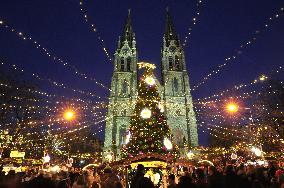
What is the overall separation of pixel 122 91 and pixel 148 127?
2501cm

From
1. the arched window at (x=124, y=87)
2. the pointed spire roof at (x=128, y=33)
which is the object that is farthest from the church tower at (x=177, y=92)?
the arched window at (x=124, y=87)

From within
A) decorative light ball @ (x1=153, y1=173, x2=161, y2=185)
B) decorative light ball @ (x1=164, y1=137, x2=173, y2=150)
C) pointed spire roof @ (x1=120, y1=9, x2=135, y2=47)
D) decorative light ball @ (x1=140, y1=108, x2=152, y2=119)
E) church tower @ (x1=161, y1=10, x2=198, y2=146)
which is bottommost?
decorative light ball @ (x1=153, y1=173, x2=161, y2=185)

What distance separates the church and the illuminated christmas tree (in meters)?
17.0

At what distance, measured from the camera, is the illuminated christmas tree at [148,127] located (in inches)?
715

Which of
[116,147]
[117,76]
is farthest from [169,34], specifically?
[116,147]

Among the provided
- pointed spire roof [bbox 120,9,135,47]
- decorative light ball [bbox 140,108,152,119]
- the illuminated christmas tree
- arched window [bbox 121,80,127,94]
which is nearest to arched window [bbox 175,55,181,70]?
pointed spire roof [bbox 120,9,135,47]

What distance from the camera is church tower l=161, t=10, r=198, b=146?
134 feet

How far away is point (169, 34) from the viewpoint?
168ft

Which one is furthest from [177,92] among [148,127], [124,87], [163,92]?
[148,127]

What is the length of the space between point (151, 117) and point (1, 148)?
1212 centimetres

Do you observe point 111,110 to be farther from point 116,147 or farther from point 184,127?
point 184,127

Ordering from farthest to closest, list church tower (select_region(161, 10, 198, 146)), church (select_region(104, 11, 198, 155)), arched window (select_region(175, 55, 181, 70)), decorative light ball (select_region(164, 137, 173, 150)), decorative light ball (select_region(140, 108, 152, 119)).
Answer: arched window (select_region(175, 55, 181, 70)), church tower (select_region(161, 10, 198, 146)), church (select_region(104, 11, 198, 155)), decorative light ball (select_region(140, 108, 152, 119)), decorative light ball (select_region(164, 137, 173, 150))

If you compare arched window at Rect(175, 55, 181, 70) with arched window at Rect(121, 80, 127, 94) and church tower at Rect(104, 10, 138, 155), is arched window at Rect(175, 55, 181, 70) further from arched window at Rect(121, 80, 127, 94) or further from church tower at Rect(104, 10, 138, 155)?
arched window at Rect(121, 80, 127, 94)

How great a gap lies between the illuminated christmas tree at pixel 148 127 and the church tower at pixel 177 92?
17.9 meters
